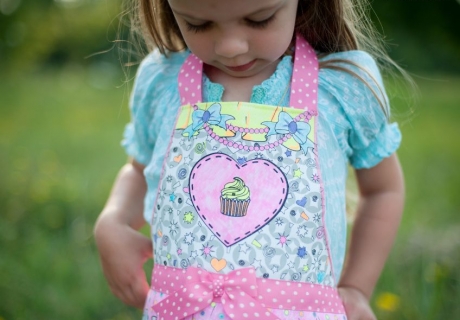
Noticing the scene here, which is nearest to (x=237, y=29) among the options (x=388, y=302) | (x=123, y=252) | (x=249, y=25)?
(x=249, y=25)

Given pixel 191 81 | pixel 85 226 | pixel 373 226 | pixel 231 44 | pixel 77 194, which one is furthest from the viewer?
pixel 77 194

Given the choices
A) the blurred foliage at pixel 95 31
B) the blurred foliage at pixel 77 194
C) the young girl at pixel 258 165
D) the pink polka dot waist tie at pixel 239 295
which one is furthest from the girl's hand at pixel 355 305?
the blurred foliage at pixel 95 31

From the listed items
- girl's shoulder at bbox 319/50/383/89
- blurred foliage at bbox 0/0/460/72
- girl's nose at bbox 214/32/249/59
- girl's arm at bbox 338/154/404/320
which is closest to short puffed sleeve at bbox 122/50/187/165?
girl's nose at bbox 214/32/249/59

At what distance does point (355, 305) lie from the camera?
169 cm

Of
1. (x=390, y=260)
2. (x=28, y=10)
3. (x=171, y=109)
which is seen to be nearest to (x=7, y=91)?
(x=28, y=10)

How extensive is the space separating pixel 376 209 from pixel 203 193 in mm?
532

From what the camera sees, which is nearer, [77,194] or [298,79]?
[298,79]

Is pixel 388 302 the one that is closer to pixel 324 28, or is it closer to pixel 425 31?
pixel 324 28

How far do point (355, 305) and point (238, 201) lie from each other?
Result: 1.43 feet

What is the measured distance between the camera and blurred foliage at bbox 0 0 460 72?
186 inches

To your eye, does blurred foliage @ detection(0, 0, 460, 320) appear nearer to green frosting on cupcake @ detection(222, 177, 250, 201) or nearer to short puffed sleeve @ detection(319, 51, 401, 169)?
short puffed sleeve @ detection(319, 51, 401, 169)

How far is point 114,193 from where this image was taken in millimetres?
1969

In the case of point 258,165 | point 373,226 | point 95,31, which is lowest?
point 373,226

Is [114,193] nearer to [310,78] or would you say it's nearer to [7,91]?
[310,78]
